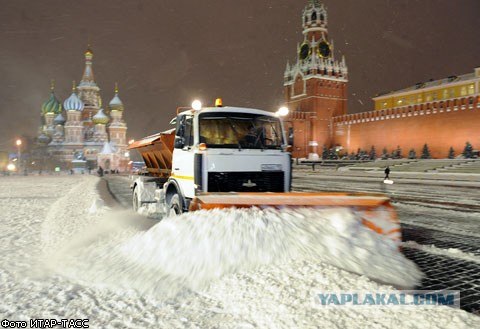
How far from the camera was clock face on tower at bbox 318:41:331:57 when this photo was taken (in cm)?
7531

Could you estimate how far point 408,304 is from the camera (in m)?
3.60

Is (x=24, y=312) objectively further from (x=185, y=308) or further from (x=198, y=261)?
(x=198, y=261)

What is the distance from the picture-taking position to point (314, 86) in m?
71.7

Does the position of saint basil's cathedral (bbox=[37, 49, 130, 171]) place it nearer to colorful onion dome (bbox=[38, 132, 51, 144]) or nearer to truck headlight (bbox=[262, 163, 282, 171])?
colorful onion dome (bbox=[38, 132, 51, 144])

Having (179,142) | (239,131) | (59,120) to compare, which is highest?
(59,120)

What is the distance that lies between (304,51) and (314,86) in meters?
10.0

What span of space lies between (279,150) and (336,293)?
359 centimetres

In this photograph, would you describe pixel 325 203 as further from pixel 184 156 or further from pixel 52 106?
pixel 52 106

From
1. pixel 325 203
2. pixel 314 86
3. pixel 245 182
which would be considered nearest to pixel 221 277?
pixel 325 203

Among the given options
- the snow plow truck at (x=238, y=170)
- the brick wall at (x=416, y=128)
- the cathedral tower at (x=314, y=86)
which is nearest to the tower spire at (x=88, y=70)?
the cathedral tower at (x=314, y=86)

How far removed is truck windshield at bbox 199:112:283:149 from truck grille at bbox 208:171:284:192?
22.0 inches

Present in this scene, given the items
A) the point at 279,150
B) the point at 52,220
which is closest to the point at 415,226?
the point at 279,150

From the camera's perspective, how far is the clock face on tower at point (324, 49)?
75.3m

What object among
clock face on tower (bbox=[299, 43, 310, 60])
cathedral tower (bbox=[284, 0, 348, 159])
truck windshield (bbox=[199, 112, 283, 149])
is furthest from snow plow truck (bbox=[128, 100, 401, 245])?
clock face on tower (bbox=[299, 43, 310, 60])
